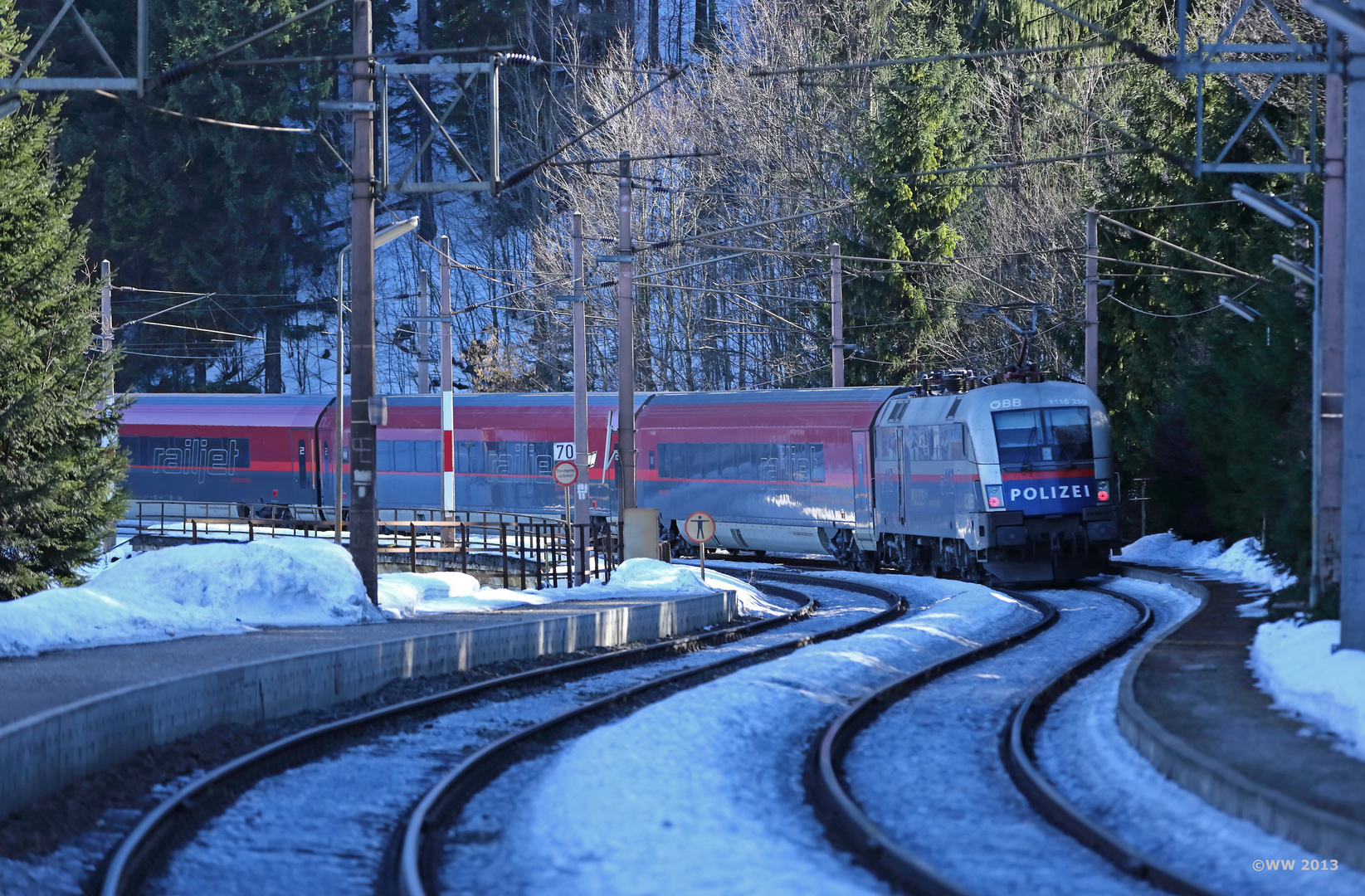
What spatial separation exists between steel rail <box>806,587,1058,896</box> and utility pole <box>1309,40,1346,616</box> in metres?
4.42

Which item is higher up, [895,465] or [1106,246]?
[1106,246]

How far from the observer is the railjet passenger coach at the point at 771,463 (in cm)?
2789

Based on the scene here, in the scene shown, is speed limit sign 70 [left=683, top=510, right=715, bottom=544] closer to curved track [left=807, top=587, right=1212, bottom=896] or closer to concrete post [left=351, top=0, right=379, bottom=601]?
concrete post [left=351, top=0, right=379, bottom=601]

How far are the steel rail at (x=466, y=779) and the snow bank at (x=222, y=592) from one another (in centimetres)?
501

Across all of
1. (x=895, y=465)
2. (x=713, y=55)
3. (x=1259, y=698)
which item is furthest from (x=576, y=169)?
(x=1259, y=698)

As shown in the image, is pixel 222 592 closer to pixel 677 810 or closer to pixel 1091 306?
pixel 677 810

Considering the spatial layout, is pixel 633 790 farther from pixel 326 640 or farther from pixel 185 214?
pixel 185 214

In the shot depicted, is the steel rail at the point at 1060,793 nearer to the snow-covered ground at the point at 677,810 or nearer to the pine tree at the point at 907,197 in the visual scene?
the snow-covered ground at the point at 677,810

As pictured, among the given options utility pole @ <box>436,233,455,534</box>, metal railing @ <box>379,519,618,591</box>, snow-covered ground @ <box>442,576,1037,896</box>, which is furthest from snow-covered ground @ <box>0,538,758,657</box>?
utility pole @ <box>436,233,455,534</box>

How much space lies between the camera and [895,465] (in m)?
31.2

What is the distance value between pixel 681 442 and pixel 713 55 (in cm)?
3104

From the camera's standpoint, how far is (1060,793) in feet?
34.0

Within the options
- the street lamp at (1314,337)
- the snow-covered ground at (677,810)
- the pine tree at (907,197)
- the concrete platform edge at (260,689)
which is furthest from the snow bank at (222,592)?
the pine tree at (907,197)

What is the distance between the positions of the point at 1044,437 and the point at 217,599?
14599mm
